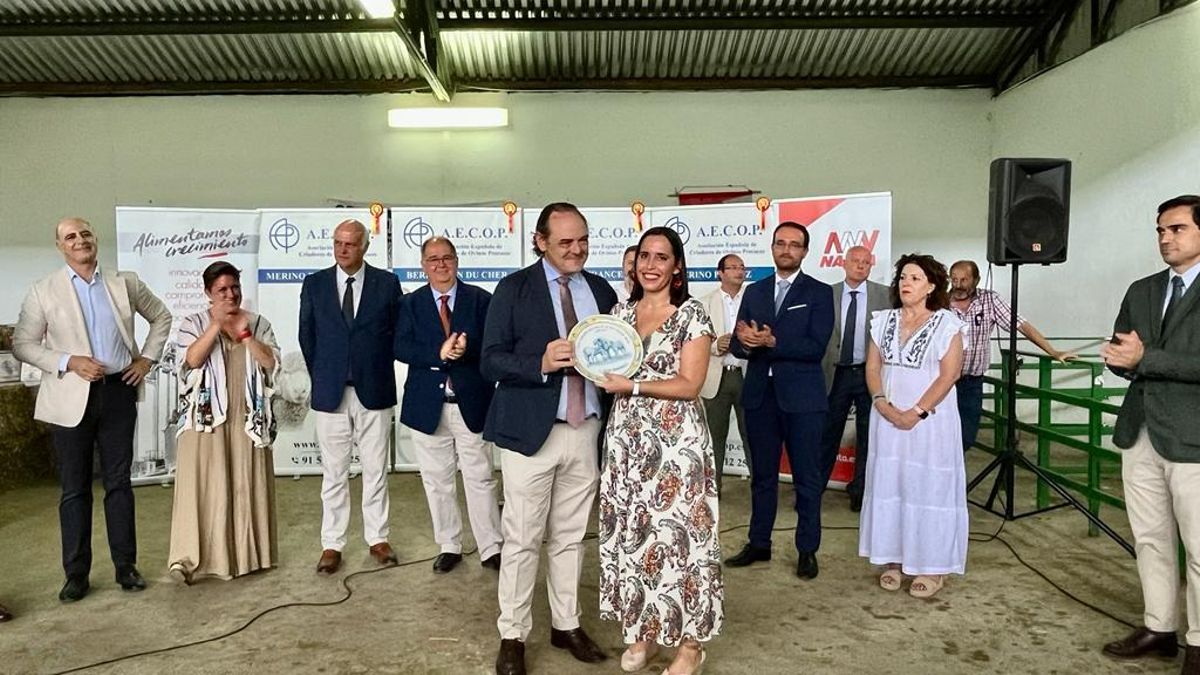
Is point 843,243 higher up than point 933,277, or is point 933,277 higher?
point 843,243

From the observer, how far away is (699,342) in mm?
2520

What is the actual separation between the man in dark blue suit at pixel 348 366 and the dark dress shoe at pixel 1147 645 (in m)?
3.16

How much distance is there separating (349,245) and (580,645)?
213 cm

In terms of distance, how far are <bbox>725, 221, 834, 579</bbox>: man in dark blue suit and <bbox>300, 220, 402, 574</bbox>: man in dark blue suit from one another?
1.71 metres

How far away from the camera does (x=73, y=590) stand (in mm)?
3547

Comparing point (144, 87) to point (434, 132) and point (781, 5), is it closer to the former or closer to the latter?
point (434, 132)

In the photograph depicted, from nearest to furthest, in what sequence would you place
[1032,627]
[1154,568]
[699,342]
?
[699,342]
[1154,568]
[1032,627]

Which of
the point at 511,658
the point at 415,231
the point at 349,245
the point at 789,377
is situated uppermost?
the point at 415,231

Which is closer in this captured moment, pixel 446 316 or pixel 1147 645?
pixel 1147 645

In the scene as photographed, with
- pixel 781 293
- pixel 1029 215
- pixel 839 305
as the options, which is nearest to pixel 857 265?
pixel 839 305

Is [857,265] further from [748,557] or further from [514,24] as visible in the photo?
[514,24]

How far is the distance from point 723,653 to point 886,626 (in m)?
0.73

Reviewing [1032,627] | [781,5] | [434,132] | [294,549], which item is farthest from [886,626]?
[434,132]

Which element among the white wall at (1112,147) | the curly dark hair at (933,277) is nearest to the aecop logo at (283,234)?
the curly dark hair at (933,277)
